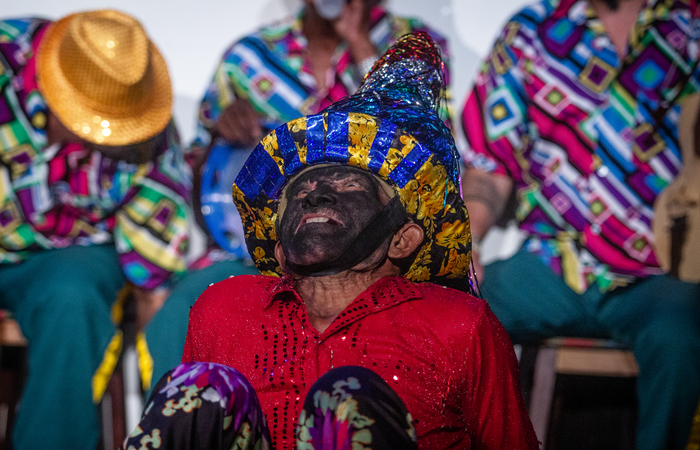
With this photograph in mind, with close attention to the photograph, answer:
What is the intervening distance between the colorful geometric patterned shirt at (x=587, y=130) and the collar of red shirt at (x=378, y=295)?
3.24 feet

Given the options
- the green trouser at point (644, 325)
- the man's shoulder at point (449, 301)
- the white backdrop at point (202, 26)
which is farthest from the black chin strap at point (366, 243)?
the white backdrop at point (202, 26)

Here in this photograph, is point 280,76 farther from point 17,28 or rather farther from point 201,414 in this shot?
point 201,414

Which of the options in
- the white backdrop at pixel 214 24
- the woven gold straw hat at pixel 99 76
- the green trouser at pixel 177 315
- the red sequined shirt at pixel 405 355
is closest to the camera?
the red sequined shirt at pixel 405 355

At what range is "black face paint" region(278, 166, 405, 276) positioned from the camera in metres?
1.09

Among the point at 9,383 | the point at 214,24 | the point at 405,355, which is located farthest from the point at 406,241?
the point at 9,383

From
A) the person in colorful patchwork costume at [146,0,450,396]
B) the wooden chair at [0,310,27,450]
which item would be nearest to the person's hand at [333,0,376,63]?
the person in colorful patchwork costume at [146,0,450,396]

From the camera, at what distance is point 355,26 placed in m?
2.26

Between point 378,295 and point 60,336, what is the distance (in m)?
1.30

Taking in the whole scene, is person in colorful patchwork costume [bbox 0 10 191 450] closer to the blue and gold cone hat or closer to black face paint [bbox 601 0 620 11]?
the blue and gold cone hat

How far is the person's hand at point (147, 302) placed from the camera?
2.31 m

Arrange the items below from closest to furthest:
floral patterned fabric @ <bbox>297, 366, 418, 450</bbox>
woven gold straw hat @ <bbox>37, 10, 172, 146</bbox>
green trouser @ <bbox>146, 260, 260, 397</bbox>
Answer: floral patterned fabric @ <bbox>297, 366, 418, 450</bbox> < green trouser @ <bbox>146, 260, 260, 397</bbox> < woven gold straw hat @ <bbox>37, 10, 172, 146</bbox>

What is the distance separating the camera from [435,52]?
129cm

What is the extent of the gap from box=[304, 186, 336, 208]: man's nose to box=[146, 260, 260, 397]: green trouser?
0.49m

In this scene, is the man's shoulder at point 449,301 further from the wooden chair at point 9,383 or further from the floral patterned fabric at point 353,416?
the wooden chair at point 9,383
